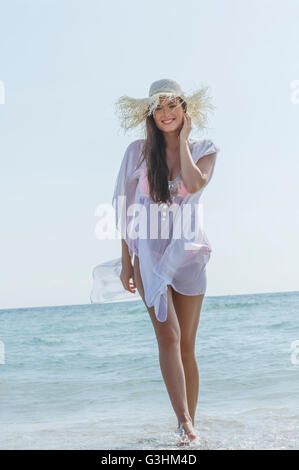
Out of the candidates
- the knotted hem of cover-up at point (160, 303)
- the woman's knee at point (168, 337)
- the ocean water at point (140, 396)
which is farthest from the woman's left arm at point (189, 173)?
the ocean water at point (140, 396)

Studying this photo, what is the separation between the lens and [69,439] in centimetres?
395

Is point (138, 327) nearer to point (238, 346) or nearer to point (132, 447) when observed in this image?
point (238, 346)

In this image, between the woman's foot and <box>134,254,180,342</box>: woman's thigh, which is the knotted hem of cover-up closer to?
<box>134,254,180,342</box>: woman's thigh

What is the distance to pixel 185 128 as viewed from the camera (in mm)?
3293

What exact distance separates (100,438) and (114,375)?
415 centimetres

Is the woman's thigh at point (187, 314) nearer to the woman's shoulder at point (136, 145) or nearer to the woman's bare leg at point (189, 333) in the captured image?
the woman's bare leg at point (189, 333)

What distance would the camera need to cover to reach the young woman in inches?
128

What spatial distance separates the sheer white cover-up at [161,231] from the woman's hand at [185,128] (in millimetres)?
118

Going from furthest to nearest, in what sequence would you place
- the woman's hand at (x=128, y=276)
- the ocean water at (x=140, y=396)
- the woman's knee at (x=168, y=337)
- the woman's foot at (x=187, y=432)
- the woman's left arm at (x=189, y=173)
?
1. the ocean water at (x=140, y=396)
2. the woman's hand at (x=128, y=276)
3. the woman's left arm at (x=189, y=173)
4. the woman's knee at (x=168, y=337)
5. the woman's foot at (x=187, y=432)

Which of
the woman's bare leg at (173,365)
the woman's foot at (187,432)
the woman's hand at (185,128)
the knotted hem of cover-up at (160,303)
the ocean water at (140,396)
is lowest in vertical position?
the ocean water at (140,396)

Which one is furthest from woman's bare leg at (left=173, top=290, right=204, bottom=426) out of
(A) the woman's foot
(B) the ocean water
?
(A) the woman's foot

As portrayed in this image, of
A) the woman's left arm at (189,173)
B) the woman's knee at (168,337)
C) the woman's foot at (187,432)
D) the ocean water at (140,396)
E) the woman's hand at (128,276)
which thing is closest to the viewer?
the woman's foot at (187,432)

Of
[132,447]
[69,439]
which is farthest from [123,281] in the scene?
[69,439]

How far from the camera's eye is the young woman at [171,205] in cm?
Result: 325
